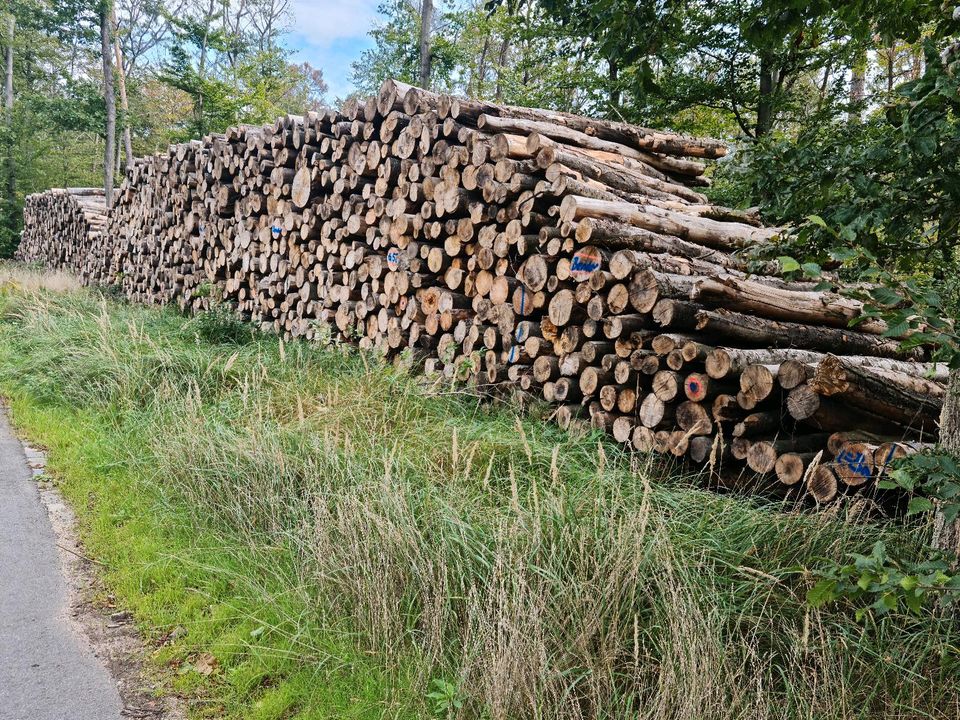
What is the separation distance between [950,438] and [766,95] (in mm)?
9091

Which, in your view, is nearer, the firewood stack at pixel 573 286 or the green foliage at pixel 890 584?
the green foliage at pixel 890 584

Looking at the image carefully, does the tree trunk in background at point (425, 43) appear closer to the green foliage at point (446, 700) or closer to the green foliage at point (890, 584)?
the green foliage at point (446, 700)

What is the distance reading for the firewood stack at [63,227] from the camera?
1519cm

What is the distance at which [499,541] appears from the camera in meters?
2.83

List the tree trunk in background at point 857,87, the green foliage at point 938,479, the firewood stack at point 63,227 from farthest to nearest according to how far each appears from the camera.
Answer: the firewood stack at point 63,227 → the tree trunk in background at point 857,87 → the green foliage at point 938,479

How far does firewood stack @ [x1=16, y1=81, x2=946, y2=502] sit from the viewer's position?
12.1 feet

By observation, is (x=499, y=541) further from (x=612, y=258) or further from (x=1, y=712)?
(x=612, y=258)

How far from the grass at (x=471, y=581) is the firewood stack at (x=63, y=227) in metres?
11.8

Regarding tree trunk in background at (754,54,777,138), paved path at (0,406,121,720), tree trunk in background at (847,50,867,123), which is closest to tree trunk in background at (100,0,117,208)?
tree trunk in background at (754,54,777,138)

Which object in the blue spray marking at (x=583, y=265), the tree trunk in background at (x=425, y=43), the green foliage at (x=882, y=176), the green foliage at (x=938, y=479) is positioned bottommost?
the green foliage at (x=938, y=479)

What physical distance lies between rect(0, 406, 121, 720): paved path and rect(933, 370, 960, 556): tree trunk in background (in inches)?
129

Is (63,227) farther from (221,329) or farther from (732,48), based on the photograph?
(732,48)

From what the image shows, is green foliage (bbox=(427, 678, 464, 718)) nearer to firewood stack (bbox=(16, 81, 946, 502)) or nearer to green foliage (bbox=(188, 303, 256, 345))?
firewood stack (bbox=(16, 81, 946, 502))

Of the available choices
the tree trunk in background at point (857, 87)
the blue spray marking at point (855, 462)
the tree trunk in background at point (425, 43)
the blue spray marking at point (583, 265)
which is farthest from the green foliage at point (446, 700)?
the tree trunk in background at point (425, 43)
